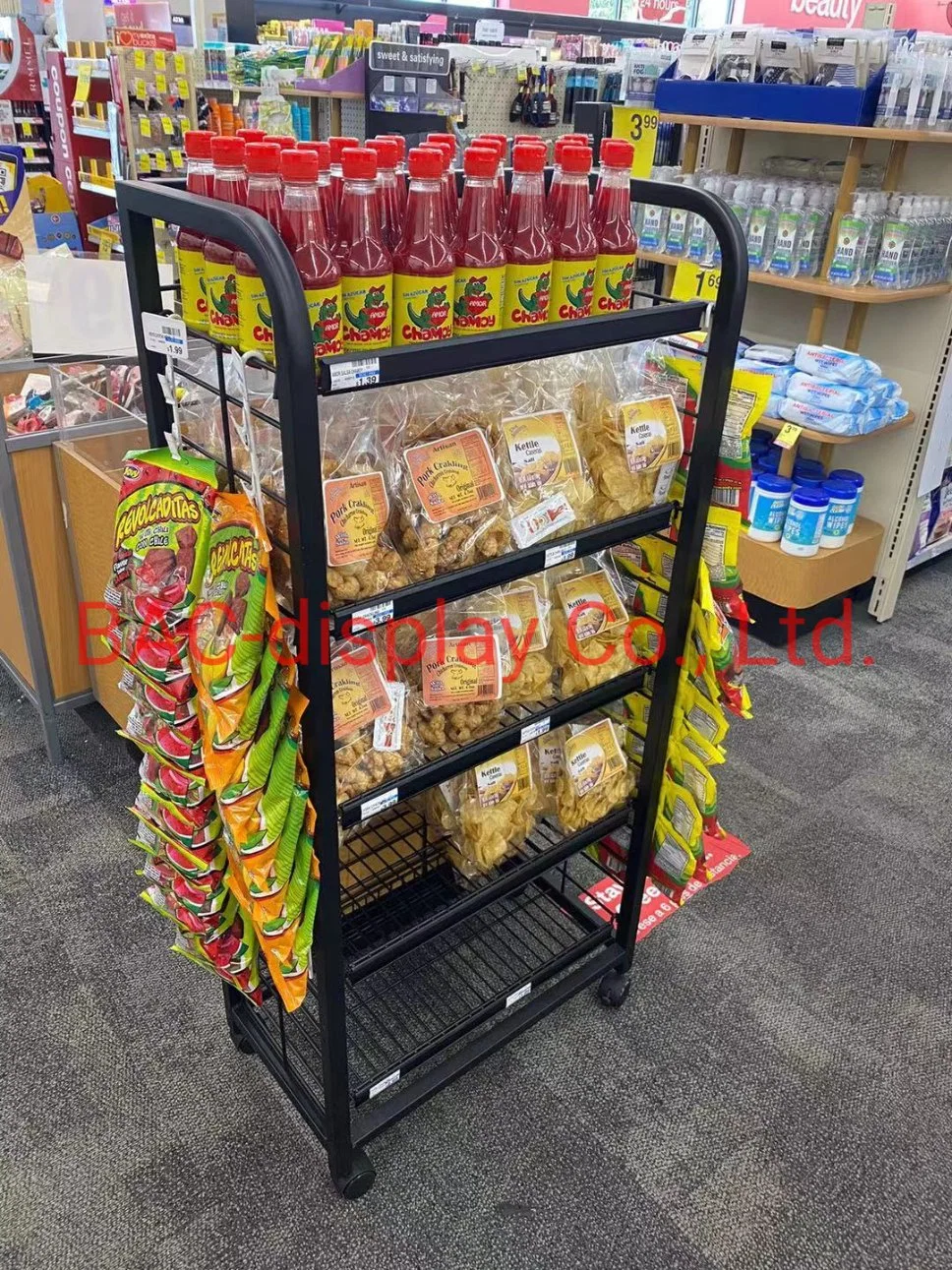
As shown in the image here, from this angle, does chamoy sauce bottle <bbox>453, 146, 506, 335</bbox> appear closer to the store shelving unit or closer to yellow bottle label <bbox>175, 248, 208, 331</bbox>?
yellow bottle label <bbox>175, 248, 208, 331</bbox>

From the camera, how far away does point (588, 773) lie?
1.79 meters

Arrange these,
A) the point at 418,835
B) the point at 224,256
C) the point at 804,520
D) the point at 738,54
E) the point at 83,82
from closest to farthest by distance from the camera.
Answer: the point at 224,256 → the point at 418,835 → the point at 804,520 → the point at 738,54 → the point at 83,82

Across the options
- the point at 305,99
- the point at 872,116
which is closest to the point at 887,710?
the point at 872,116

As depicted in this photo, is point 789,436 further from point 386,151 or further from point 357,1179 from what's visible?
point 357,1179

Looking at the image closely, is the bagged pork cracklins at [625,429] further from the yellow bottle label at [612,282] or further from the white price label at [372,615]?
the white price label at [372,615]

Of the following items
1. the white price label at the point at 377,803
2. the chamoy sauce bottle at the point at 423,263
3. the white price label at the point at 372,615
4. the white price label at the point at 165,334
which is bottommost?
the white price label at the point at 377,803

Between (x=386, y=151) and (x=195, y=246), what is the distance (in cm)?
27

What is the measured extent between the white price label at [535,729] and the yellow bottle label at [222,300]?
756mm

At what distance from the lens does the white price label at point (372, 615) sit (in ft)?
4.12

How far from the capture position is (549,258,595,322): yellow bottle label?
1375mm

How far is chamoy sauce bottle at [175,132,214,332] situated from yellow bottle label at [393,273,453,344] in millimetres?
246

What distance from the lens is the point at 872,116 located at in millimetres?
3094

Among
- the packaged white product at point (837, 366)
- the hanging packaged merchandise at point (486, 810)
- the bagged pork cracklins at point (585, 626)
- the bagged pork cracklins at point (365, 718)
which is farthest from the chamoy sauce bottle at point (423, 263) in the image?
the packaged white product at point (837, 366)

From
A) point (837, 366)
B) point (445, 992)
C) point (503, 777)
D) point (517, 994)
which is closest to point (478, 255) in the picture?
point (503, 777)
